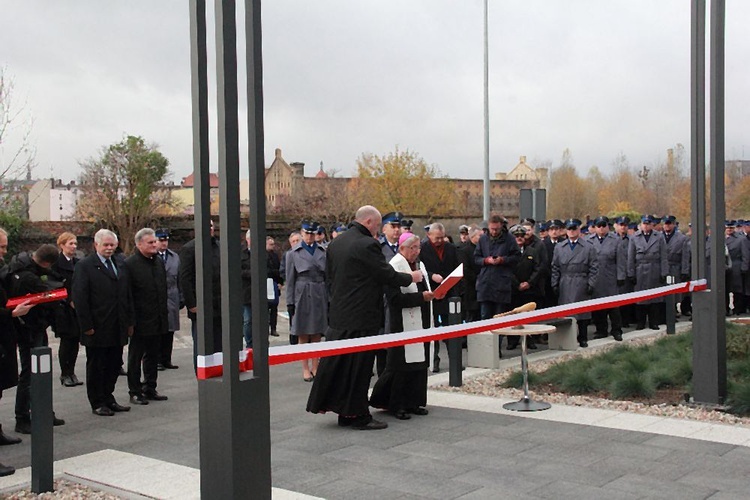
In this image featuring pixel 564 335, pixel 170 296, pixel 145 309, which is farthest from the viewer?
pixel 564 335

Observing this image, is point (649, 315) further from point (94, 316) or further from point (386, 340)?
point (94, 316)

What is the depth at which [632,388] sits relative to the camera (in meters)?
9.10

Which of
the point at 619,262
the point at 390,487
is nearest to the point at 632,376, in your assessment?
the point at 390,487

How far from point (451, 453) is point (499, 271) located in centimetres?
601

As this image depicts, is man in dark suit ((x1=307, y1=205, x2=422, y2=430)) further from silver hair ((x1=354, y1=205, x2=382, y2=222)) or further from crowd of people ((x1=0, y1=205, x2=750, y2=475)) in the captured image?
silver hair ((x1=354, y1=205, x2=382, y2=222))

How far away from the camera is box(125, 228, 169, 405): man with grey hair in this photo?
30.9 ft

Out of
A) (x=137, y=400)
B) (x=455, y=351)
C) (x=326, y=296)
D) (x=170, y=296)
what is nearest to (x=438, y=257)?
(x=326, y=296)

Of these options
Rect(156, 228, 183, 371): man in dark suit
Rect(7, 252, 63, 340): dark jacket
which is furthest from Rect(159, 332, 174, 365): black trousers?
Rect(7, 252, 63, 340): dark jacket

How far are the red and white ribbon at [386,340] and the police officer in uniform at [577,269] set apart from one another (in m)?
5.16

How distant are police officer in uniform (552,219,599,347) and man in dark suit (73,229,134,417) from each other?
7397mm

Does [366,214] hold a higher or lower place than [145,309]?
higher

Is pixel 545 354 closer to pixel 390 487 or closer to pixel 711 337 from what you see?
pixel 711 337

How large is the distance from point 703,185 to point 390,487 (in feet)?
14.0

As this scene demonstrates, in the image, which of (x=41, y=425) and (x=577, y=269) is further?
(x=577, y=269)
